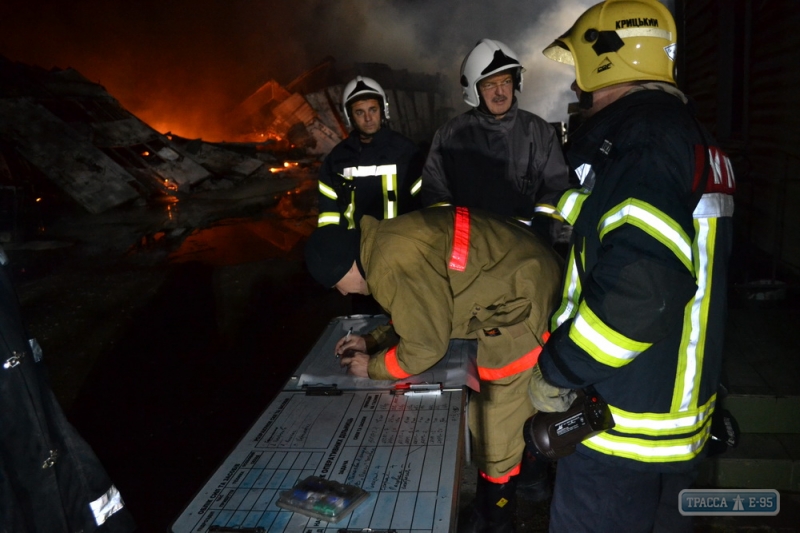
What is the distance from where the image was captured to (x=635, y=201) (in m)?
1.61

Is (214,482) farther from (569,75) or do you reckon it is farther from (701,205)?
(569,75)

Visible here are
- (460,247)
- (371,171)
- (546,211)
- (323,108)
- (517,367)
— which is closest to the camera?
(460,247)

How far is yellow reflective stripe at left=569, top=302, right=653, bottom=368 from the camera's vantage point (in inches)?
65.3

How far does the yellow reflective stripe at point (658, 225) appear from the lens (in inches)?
62.4

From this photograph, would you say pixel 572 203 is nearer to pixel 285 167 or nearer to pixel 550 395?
pixel 550 395

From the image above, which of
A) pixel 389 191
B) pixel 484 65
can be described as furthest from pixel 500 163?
pixel 389 191

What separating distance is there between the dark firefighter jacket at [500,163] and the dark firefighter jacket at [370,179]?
38 cm

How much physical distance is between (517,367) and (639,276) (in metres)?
1.05

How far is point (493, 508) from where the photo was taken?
2.79 m

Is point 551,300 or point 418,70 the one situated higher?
point 418,70

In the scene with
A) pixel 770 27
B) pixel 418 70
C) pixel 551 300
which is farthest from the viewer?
pixel 418 70

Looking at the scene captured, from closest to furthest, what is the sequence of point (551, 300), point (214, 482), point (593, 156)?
point (214, 482) < point (593, 156) < point (551, 300)

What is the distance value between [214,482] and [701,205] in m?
1.62

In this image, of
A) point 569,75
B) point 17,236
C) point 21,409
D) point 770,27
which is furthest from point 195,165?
point 569,75
